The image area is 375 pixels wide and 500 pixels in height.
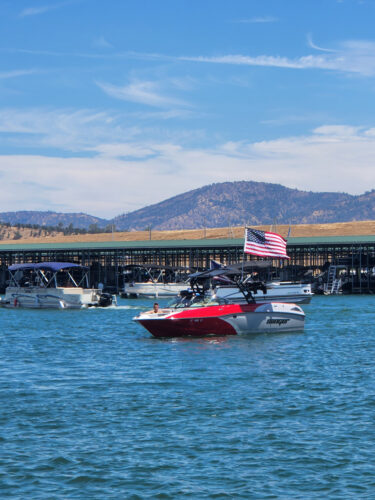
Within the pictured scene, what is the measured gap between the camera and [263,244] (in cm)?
4550

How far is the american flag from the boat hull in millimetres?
4078

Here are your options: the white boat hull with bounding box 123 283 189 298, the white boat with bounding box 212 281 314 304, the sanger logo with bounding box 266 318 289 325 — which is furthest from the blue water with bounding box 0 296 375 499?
the white boat hull with bounding box 123 283 189 298

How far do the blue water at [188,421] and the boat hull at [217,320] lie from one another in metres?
1.75

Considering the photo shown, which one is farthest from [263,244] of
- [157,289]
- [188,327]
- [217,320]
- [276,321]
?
[157,289]

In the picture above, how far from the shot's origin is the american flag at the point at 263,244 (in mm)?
44688

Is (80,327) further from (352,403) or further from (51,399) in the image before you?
(352,403)

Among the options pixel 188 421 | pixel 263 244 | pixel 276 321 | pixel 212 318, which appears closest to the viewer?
pixel 188 421

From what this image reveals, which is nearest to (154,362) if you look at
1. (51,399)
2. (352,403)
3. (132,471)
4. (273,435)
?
(51,399)

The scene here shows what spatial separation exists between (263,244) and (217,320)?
7387 millimetres

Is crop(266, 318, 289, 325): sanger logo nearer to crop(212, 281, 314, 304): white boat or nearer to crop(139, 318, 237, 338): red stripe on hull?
crop(139, 318, 237, 338): red stripe on hull

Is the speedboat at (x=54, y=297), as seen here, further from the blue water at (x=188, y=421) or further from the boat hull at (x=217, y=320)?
the blue water at (x=188, y=421)

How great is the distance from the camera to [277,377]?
2780cm

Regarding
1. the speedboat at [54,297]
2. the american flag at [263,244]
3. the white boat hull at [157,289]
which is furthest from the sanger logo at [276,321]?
the white boat hull at [157,289]

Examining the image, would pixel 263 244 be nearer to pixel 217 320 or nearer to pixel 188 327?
pixel 217 320
